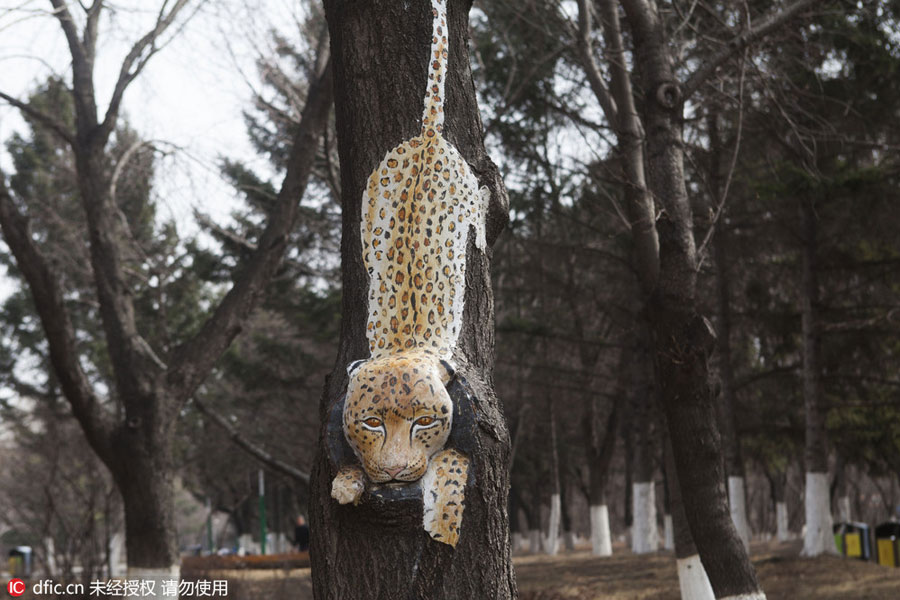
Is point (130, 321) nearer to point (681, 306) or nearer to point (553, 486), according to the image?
point (681, 306)

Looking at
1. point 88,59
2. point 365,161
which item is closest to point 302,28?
point 88,59

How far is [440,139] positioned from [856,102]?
13.2m

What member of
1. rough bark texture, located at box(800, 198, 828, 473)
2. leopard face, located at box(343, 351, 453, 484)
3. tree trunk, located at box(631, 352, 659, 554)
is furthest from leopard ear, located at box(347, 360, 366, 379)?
tree trunk, located at box(631, 352, 659, 554)

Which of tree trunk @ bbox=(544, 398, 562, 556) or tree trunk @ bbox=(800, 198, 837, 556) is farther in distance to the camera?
tree trunk @ bbox=(544, 398, 562, 556)

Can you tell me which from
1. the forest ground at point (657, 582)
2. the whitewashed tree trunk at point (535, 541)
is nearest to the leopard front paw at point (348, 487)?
the forest ground at point (657, 582)

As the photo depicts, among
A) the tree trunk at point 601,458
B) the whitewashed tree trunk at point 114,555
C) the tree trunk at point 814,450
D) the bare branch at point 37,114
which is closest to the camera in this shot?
the bare branch at point 37,114

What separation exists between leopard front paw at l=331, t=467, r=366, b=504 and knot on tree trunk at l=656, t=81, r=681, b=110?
203 inches

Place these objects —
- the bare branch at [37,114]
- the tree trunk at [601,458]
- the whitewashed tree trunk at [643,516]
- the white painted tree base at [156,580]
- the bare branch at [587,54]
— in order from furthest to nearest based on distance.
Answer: the tree trunk at [601,458] < the whitewashed tree trunk at [643,516] < the bare branch at [37,114] < the bare branch at [587,54] < the white painted tree base at [156,580]

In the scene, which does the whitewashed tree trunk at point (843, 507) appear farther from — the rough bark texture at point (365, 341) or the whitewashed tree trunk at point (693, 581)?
the rough bark texture at point (365, 341)

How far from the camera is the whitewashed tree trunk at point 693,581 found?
9.74m

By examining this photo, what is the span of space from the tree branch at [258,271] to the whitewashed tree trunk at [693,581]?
511 centimetres

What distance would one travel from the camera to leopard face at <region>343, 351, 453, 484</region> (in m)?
3.83

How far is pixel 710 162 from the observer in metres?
17.2

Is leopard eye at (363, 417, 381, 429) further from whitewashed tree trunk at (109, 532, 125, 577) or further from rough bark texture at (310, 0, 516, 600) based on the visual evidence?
whitewashed tree trunk at (109, 532, 125, 577)
